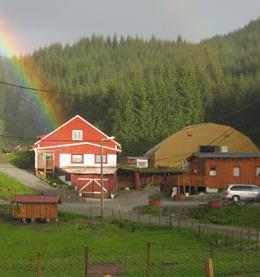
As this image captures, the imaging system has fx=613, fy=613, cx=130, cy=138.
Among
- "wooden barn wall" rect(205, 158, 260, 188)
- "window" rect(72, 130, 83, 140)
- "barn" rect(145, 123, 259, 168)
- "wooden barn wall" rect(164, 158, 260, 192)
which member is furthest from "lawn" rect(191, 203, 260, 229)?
"barn" rect(145, 123, 259, 168)

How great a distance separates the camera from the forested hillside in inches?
4126

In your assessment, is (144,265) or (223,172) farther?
(223,172)

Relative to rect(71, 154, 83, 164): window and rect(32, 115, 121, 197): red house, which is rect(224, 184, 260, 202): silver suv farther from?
rect(71, 154, 83, 164): window

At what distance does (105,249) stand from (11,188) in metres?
33.1

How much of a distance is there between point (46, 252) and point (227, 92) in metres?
88.5

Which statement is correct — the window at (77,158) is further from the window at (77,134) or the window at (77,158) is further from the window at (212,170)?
the window at (212,170)

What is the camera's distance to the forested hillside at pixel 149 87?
105 metres

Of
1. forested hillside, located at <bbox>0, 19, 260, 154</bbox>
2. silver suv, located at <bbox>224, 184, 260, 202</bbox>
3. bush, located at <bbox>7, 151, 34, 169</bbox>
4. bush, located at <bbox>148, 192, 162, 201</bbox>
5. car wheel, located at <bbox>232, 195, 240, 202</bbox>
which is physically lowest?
bush, located at <bbox>148, 192, 162, 201</bbox>

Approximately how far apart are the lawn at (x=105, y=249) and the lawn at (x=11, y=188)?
48.7 ft

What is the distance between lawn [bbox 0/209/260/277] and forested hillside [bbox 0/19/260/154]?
205ft

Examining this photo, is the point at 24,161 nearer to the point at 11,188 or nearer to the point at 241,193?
the point at 11,188

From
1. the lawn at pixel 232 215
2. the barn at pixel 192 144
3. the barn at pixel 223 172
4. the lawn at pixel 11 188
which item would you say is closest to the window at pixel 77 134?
the barn at pixel 192 144

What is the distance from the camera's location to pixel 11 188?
5875 centimetres

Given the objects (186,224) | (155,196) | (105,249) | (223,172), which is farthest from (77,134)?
(105,249)
